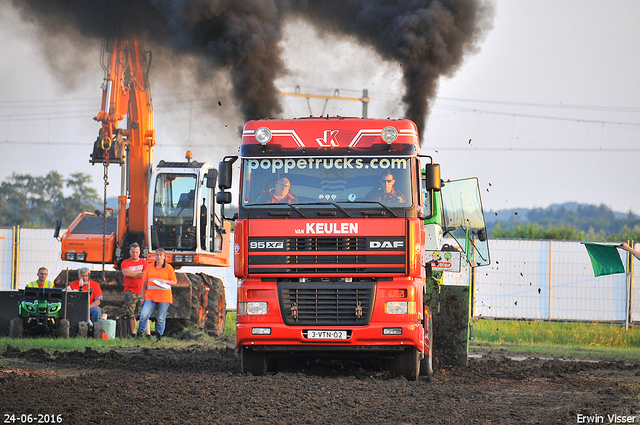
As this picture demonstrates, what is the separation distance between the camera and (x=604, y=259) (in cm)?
1346

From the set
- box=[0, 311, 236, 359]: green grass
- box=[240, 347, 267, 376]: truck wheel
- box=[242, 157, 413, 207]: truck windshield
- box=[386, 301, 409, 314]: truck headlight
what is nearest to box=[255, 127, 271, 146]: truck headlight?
box=[242, 157, 413, 207]: truck windshield

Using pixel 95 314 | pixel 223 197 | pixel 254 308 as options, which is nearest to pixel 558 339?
pixel 95 314

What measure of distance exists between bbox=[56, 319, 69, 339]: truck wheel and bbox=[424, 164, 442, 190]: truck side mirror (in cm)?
813

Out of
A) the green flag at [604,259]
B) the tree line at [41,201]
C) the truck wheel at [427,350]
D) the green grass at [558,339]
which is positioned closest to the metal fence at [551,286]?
the green grass at [558,339]

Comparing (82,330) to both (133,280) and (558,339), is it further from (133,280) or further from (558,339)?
(558,339)

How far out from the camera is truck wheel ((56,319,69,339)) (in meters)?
15.5

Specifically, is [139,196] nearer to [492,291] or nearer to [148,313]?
[148,313]

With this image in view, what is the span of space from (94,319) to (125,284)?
0.96 metres

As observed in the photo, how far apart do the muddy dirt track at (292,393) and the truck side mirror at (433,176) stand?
2572mm

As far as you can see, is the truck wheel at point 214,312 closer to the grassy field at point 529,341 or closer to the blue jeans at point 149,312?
the grassy field at point 529,341

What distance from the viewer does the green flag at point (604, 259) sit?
1337cm

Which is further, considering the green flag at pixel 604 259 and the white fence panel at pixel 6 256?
the white fence panel at pixel 6 256

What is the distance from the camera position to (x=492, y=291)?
24.6m

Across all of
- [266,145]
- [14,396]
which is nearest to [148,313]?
[266,145]
